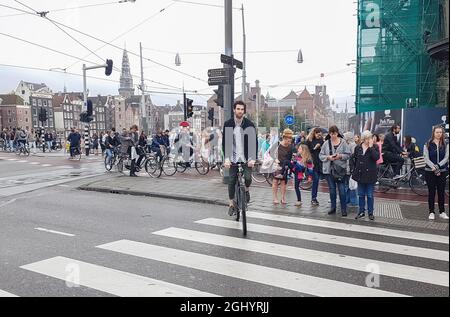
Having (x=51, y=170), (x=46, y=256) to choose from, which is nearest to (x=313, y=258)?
(x=46, y=256)

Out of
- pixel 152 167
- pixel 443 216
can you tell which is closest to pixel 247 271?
pixel 443 216

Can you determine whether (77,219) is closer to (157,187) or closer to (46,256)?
(46,256)

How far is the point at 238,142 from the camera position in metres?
7.16

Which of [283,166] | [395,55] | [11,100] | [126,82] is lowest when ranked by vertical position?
[283,166]

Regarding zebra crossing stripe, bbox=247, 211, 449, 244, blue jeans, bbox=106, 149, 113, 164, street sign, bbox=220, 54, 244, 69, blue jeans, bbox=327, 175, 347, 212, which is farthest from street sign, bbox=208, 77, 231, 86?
blue jeans, bbox=106, 149, 113, 164

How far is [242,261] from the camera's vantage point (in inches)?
218

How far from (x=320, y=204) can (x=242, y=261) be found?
4603 millimetres

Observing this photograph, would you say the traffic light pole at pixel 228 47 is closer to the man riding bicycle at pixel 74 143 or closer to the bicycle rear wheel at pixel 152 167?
the bicycle rear wheel at pixel 152 167

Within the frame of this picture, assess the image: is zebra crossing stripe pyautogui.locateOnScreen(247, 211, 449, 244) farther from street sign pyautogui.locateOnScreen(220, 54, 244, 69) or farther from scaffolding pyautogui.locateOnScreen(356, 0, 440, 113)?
scaffolding pyautogui.locateOnScreen(356, 0, 440, 113)

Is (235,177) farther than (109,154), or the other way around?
(109,154)

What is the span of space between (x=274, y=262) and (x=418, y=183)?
24.4ft

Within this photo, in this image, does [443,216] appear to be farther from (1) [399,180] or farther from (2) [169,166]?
(2) [169,166]

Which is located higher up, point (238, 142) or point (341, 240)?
point (238, 142)

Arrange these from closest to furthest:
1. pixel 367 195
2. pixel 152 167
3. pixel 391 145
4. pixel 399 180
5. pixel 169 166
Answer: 1. pixel 367 195
2. pixel 399 180
3. pixel 391 145
4. pixel 152 167
5. pixel 169 166
